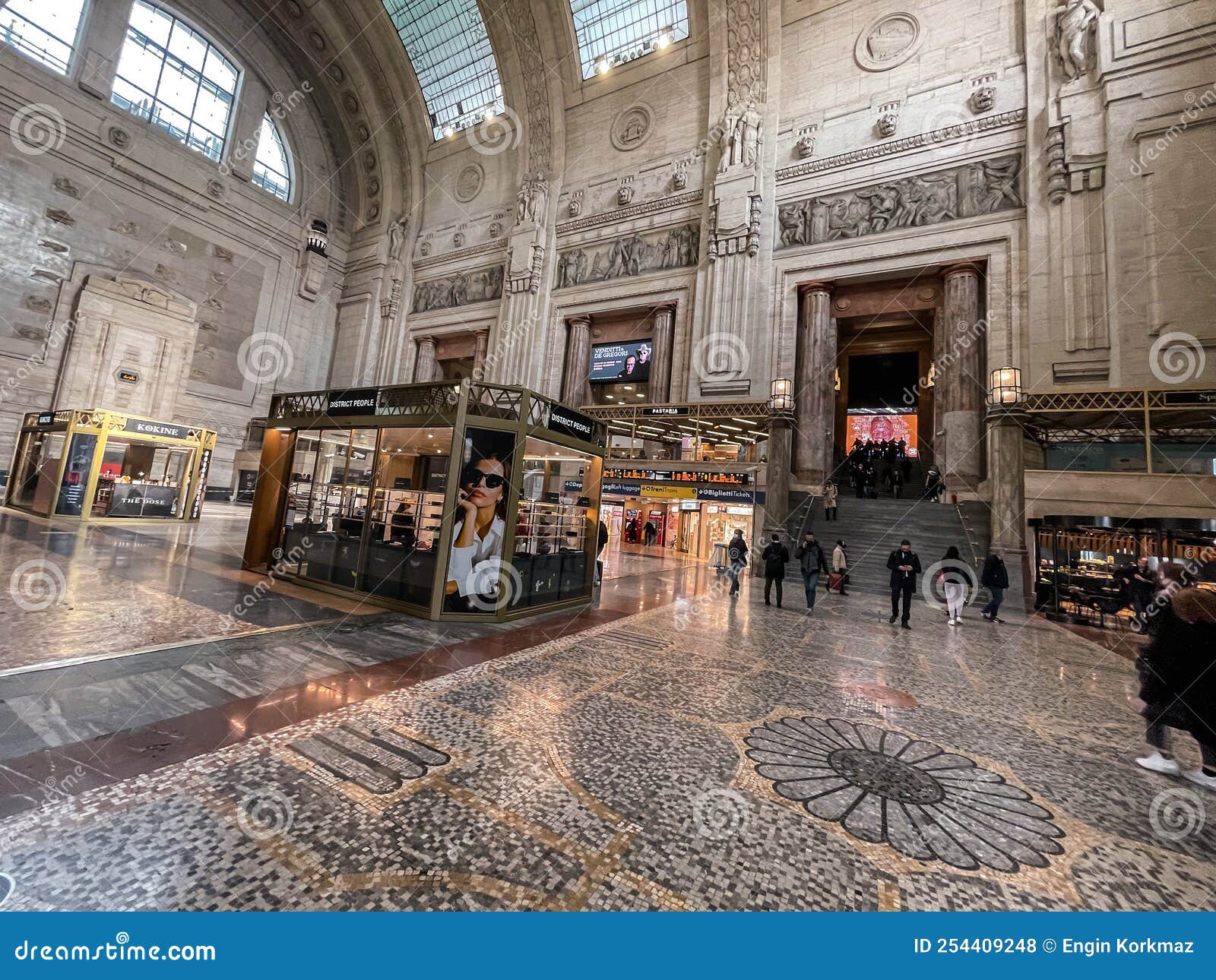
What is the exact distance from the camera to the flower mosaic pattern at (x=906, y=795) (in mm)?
2391

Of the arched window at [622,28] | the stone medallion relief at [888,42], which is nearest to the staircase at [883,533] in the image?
the stone medallion relief at [888,42]

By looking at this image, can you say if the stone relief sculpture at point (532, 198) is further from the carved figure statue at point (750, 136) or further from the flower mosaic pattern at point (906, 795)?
the flower mosaic pattern at point (906, 795)

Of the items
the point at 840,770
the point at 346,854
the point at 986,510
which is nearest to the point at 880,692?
the point at 840,770

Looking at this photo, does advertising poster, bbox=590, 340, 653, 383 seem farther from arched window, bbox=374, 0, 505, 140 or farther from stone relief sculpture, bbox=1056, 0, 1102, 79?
stone relief sculpture, bbox=1056, 0, 1102, 79

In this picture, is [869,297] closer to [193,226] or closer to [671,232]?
[671,232]

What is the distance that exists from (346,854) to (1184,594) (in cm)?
535

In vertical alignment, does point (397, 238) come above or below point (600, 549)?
above

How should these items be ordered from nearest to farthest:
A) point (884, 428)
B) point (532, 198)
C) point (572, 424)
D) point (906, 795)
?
point (906, 795)
point (572, 424)
point (532, 198)
point (884, 428)

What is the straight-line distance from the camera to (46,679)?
3527mm

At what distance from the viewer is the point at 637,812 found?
Answer: 2514 millimetres

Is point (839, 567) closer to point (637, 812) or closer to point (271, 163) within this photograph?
point (637, 812)

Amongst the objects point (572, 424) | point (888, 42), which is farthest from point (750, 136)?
point (572, 424)

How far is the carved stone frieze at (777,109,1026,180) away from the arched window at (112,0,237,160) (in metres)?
28.5

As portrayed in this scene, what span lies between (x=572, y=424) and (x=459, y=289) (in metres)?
22.0
